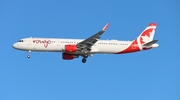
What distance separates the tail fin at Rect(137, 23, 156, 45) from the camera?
79500 millimetres

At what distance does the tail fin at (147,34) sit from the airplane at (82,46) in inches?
67.2

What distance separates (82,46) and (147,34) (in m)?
16.2

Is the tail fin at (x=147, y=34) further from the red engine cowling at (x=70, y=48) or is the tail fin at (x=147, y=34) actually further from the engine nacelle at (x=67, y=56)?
the red engine cowling at (x=70, y=48)

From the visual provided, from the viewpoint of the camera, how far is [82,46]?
240 ft

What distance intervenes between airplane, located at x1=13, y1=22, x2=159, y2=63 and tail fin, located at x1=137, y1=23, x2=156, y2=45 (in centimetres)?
171

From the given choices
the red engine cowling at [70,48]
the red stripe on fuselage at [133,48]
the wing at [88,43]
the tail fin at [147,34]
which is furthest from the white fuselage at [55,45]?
the tail fin at [147,34]

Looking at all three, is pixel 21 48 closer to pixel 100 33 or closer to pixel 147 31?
pixel 100 33

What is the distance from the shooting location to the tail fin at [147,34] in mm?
79500

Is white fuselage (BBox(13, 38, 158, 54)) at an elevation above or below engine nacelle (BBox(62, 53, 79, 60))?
above

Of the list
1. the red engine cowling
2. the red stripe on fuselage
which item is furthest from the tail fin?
the red engine cowling

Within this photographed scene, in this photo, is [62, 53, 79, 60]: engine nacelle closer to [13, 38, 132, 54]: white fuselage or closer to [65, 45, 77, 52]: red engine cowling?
[13, 38, 132, 54]: white fuselage

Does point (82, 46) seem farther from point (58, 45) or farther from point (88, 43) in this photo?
point (58, 45)

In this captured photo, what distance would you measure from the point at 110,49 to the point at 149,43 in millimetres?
7841

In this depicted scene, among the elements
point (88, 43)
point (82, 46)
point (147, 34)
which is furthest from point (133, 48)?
point (82, 46)
